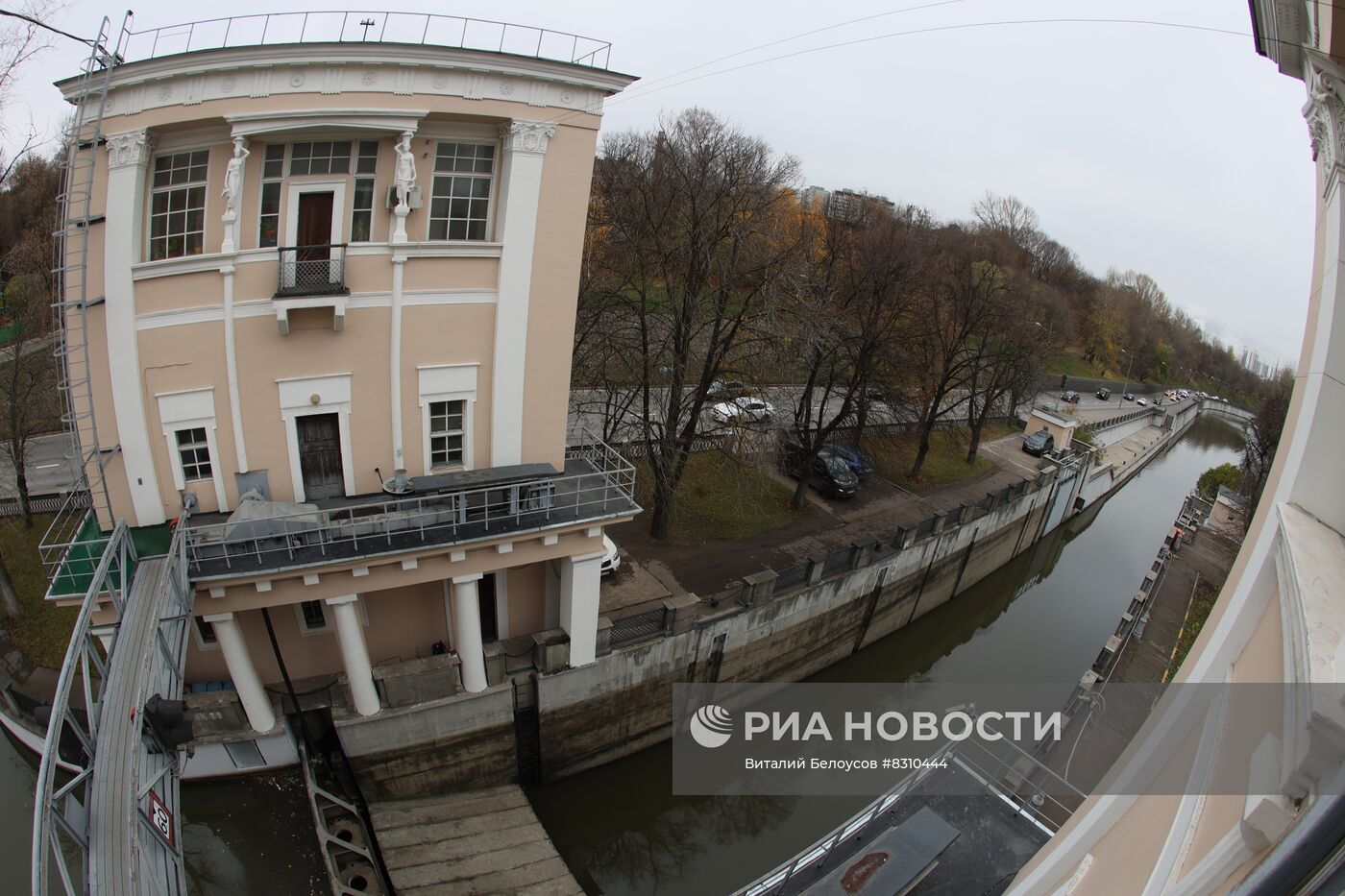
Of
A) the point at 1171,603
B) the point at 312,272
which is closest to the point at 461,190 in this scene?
the point at 312,272

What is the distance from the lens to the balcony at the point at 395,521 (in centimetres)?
1044

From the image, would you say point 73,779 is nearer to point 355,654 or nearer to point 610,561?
point 355,654

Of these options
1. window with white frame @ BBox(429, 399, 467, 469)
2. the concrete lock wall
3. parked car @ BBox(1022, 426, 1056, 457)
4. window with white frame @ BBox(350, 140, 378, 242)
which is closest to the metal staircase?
window with white frame @ BBox(350, 140, 378, 242)

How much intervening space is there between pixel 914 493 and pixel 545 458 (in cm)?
1623

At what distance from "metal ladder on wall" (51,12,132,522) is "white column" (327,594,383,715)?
4.01 meters

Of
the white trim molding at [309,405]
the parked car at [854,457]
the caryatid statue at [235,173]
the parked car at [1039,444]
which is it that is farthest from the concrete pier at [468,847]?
the parked car at [1039,444]

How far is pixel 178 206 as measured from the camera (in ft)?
33.8

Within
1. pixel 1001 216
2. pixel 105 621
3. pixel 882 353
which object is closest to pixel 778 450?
pixel 882 353

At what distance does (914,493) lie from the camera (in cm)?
2470

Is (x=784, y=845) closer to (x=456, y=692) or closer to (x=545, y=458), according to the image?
(x=456, y=692)

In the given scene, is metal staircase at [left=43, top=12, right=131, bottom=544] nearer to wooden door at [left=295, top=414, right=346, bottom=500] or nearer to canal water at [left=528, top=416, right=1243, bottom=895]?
wooden door at [left=295, top=414, right=346, bottom=500]

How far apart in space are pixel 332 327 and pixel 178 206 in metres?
2.73

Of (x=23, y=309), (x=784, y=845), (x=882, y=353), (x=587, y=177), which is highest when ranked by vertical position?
(x=587, y=177)

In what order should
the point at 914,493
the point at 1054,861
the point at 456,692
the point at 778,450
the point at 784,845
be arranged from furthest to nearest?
the point at 914,493 → the point at 778,450 → the point at 784,845 → the point at 456,692 → the point at 1054,861
